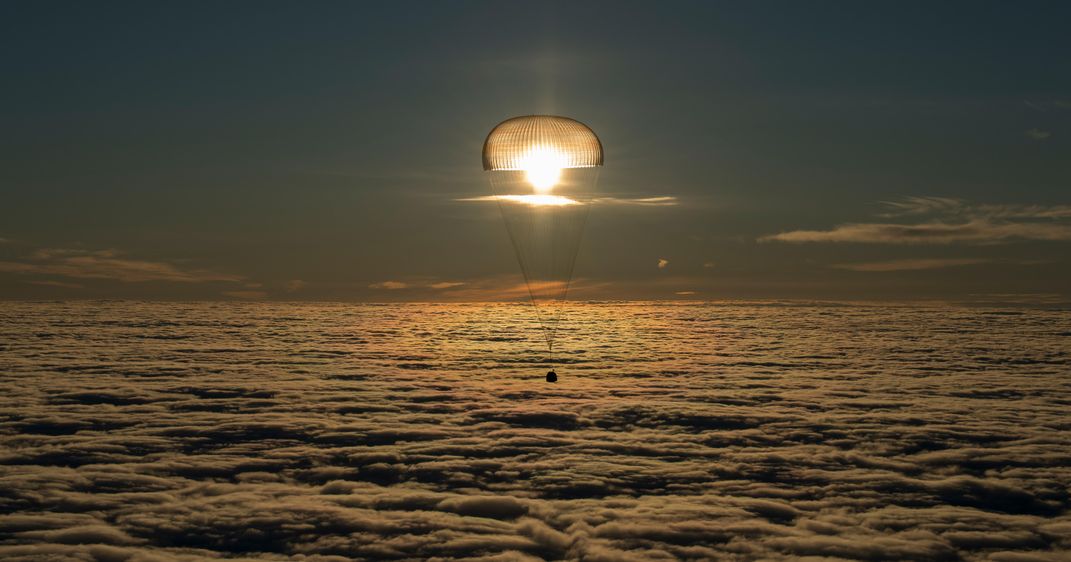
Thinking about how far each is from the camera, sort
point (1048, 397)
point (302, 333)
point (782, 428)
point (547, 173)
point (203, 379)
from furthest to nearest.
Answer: point (302, 333) → point (203, 379) → point (1048, 397) → point (782, 428) → point (547, 173)

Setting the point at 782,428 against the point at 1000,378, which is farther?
the point at 1000,378

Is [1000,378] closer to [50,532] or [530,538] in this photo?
[530,538]

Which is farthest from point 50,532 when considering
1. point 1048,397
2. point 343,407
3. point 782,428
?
point 1048,397

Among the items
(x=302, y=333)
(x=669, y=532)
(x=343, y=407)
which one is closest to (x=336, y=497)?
(x=669, y=532)

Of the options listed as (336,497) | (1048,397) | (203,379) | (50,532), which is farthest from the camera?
(203,379)

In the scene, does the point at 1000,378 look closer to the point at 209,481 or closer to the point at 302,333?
the point at 209,481

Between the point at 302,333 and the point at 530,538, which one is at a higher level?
the point at 302,333
